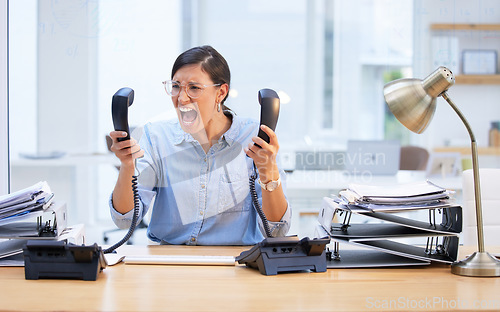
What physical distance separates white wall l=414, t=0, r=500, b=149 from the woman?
232cm

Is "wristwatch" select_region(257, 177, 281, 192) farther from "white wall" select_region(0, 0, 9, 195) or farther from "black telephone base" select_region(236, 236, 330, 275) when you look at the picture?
"white wall" select_region(0, 0, 9, 195)

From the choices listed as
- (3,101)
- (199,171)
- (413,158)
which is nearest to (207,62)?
(199,171)

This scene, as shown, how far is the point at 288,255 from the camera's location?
1212 mm

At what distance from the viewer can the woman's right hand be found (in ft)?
4.51

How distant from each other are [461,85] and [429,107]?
105 inches

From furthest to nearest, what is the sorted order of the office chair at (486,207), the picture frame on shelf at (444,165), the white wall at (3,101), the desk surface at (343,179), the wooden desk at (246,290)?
the picture frame on shelf at (444,165) → the desk surface at (343,179) → the white wall at (3,101) → the office chair at (486,207) → the wooden desk at (246,290)

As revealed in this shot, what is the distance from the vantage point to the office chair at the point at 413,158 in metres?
3.64

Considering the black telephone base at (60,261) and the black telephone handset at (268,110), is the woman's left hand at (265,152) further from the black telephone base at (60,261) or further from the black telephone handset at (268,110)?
the black telephone base at (60,261)

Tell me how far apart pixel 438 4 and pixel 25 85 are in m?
2.86

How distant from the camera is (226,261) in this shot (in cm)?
131

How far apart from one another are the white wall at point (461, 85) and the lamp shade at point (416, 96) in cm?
252

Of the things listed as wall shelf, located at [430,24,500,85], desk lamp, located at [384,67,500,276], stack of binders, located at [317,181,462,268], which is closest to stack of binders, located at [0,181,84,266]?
stack of binders, located at [317,181,462,268]

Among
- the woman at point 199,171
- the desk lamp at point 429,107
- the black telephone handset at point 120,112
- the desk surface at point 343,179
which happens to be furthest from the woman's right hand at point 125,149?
the desk surface at point 343,179

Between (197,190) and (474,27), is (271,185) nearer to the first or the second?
(197,190)
